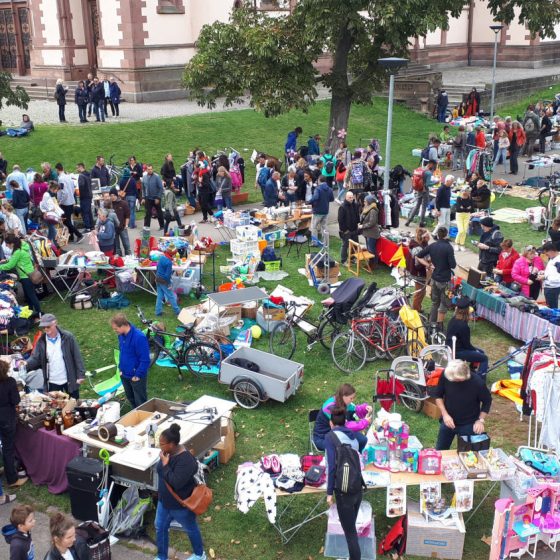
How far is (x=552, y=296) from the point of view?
12.0 m

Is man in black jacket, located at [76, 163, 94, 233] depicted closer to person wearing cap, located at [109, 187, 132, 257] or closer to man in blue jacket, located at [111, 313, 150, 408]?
person wearing cap, located at [109, 187, 132, 257]

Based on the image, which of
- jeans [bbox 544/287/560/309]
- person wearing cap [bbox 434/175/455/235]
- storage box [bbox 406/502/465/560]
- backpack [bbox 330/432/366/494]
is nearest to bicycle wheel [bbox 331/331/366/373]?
jeans [bbox 544/287/560/309]

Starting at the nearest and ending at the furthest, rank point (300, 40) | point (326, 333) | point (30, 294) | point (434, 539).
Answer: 1. point (434, 539)
2. point (326, 333)
3. point (30, 294)
4. point (300, 40)

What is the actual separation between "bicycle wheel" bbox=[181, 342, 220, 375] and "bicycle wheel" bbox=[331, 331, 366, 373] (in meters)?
1.81

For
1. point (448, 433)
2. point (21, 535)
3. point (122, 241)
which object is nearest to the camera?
point (21, 535)

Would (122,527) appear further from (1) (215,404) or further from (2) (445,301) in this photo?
(2) (445,301)

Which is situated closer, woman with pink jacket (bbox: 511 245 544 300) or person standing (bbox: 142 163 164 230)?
woman with pink jacket (bbox: 511 245 544 300)

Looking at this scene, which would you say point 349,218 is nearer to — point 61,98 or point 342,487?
point 342,487

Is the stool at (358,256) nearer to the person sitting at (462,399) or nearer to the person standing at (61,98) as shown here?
the person sitting at (462,399)

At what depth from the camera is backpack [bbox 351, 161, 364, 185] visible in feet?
63.2

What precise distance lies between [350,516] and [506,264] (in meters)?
7.54

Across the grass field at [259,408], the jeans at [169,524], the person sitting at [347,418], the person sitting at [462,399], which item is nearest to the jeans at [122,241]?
the grass field at [259,408]

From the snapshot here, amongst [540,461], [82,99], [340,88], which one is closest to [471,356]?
[540,461]

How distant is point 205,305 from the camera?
1291 centimetres
